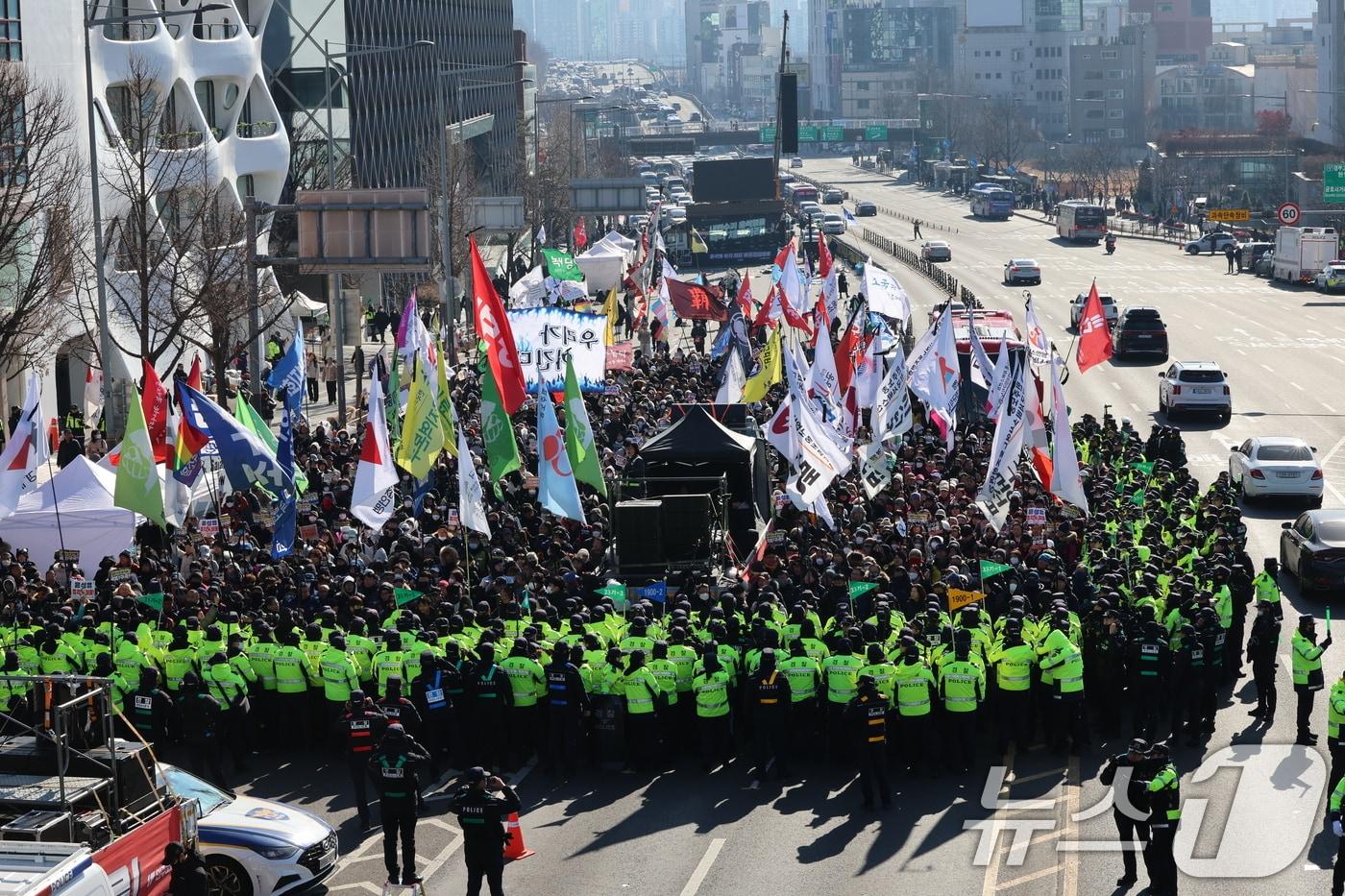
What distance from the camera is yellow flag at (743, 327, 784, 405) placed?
31.5 metres

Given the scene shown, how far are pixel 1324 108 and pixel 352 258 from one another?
4225 inches

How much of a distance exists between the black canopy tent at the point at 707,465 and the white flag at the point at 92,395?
14.6m

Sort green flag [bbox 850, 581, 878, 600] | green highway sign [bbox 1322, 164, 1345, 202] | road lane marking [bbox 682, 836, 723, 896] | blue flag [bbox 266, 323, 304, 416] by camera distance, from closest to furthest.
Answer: road lane marking [bbox 682, 836, 723, 896] → green flag [bbox 850, 581, 878, 600] → blue flag [bbox 266, 323, 304, 416] → green highway sign [bbox 1322, 164, 1345, 202]

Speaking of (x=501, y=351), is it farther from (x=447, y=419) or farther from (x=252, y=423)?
(x=252, y=423)

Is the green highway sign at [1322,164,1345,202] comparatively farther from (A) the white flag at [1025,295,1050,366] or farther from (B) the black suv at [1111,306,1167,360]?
(A) the white flag at [1025,295,1050,366]

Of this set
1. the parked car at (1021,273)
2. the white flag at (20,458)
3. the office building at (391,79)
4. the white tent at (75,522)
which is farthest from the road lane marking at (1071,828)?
the parked car at (1021,273)

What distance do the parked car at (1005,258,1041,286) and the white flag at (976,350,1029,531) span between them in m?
49.0

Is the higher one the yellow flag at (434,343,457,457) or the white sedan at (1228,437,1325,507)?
the yellow flag at (434,343,457,457)

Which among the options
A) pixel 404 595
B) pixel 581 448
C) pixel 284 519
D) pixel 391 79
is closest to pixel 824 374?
pixel 581 448

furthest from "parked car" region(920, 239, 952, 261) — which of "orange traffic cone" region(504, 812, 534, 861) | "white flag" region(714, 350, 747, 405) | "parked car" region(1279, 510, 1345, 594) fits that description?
"orange traffic cone" region(504, 812, 534, 861)

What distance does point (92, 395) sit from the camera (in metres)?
38.3

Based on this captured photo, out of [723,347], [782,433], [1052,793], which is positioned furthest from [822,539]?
[723,347]

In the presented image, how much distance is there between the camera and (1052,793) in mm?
17703

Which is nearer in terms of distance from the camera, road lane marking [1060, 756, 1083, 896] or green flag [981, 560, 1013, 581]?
road lane marking [1060, 756, 1083, 896]
